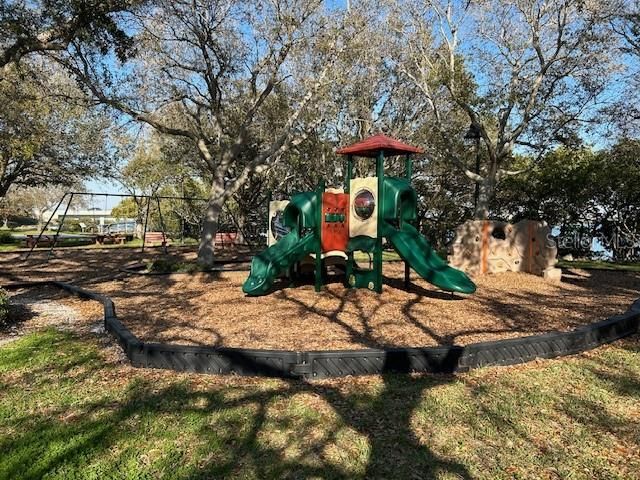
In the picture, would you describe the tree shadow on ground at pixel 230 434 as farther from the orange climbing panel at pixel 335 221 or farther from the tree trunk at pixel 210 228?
the tree trunk at pixel 210 228

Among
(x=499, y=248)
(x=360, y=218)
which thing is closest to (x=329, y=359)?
(x=360, y=218)

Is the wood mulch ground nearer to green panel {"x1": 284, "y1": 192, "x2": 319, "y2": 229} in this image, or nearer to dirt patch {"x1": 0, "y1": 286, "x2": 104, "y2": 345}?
dirt patch {"x1": 0, "y1": 286, "x2": 104, "y2": 345}

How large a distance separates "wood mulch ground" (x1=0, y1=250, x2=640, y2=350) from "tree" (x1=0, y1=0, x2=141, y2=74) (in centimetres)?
454

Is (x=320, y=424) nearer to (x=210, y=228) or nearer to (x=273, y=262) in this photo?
(x=273, y=262)

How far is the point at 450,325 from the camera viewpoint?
6.83 m

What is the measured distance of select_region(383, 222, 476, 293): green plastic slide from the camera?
848 centimetres

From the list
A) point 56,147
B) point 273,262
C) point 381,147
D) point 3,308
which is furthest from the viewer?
point 56,147

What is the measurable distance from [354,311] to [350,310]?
0.34 ft

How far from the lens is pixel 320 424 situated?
364cm

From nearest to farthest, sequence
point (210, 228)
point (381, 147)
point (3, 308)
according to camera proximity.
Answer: point (3, 308) → point (381, 147) → point (210, 228)

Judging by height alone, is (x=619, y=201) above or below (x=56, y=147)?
below

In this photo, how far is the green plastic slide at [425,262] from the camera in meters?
8.48

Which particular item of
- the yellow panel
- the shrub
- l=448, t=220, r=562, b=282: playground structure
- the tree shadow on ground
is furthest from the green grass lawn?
l=448, t=220, r=562, b=282: playground structure

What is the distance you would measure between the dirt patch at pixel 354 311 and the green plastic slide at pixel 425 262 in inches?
13.5
